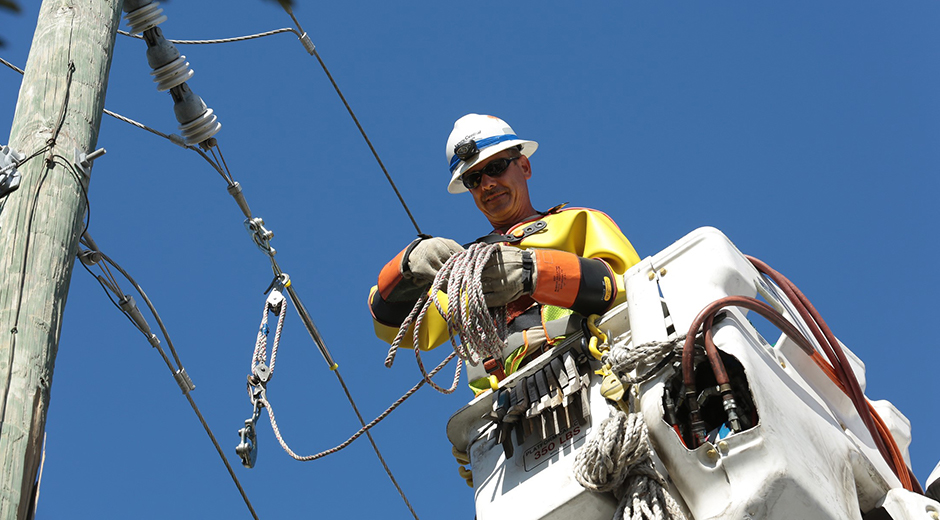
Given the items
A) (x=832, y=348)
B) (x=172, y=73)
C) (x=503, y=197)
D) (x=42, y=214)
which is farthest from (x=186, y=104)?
(x=832, y=348)

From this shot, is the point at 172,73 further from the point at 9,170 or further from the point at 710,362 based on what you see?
the point at 710,362

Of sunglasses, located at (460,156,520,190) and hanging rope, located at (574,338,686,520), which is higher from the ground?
sunglasses, located at (460,156,520,190)

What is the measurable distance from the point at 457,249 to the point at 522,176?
1.25 m

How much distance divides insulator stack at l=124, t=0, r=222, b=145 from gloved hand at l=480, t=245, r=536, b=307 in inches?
76.2

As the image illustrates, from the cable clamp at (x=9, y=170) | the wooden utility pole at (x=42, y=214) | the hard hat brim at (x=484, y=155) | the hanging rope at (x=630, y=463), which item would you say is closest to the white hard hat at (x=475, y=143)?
the hard hat brim at (x=484, y=155)

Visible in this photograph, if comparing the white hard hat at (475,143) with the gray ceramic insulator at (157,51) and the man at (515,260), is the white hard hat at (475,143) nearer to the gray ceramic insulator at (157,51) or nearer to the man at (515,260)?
the man at (515,260)

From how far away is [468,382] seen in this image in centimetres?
559

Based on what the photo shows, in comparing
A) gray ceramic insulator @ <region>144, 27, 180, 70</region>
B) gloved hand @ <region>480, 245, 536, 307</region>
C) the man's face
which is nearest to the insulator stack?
gray ceramic insulator @ <region>144, 27, 180, 70</region>

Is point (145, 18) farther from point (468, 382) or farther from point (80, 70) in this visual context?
point (468, 382)

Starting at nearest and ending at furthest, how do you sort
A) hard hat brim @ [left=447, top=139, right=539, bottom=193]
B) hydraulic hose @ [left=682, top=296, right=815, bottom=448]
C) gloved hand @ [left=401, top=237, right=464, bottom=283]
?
hydraulic hose @ [left=682, top=296, right=815, bottom=448] → gloved hand @ [left=401, top=237, right=464, bottom=283] → hard hat brim @ [left=447, top=139, right=539, bottom=193]

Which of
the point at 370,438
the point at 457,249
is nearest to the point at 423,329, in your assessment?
the point at 457,249

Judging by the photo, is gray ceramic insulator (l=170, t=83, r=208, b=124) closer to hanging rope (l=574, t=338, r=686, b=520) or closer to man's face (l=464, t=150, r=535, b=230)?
man's face (l=464, t=150, r=535, b=230)

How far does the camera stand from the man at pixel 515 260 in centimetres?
495

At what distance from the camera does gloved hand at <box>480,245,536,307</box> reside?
491cm
